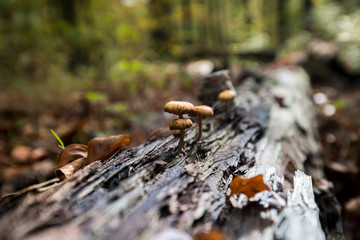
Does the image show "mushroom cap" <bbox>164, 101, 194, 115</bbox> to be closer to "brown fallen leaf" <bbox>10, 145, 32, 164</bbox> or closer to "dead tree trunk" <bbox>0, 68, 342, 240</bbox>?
"dead tree trunk" <bbox>0, 68, 342, 240</bbox>

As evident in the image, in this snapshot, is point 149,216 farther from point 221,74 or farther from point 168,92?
point 168,92

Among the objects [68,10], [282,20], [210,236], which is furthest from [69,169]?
[282,20]

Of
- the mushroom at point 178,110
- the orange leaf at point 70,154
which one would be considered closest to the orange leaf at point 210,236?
the mushroom at point 178,110

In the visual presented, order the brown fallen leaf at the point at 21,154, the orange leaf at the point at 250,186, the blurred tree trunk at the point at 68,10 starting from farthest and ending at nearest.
Answer: the blurred tree trunk at the point at 68,10 < the brown fallen leaf at the point at 21,154 < the orange leaf at the point at 250,186

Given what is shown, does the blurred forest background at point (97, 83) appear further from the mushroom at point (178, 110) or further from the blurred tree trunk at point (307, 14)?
the mushroom at point (178, 110)

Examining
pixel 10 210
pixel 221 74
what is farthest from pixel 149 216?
pixel 221 74

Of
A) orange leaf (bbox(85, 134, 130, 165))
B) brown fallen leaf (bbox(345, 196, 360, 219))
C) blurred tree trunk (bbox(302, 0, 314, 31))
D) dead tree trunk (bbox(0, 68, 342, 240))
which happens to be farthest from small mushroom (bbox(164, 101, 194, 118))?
blurred tree trunk (bbox(302, 0, 314, 31))

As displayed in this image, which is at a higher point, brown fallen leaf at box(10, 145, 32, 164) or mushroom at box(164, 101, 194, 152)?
mushroom at box(164, 101, 194, 152)
